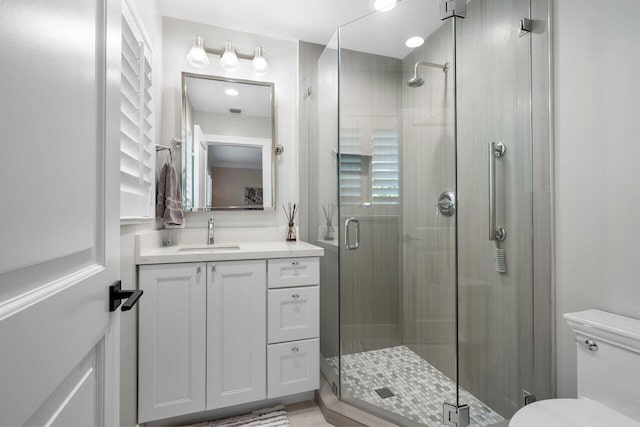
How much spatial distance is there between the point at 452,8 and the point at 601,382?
1.75 metres

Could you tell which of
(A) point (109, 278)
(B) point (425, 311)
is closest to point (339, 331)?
(B) point (425, 311)

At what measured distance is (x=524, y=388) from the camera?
4.77ft

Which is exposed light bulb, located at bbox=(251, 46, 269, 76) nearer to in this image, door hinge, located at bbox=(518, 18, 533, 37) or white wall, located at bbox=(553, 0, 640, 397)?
door hinge, located at bbox=(518, 18, 533, 37)

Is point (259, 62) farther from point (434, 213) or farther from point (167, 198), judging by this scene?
point (434, 213)

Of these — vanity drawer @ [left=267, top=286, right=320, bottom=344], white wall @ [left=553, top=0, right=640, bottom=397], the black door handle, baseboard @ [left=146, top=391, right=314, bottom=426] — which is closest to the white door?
the black door handle

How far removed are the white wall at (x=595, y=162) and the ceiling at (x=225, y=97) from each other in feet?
5.85

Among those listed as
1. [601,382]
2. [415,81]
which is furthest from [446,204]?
[601,382]

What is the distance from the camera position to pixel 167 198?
179 centimetres

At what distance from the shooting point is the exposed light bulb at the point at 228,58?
81.3 inches

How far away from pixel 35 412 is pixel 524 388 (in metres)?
1.89

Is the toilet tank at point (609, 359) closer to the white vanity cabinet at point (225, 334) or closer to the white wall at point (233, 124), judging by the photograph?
the white vanity cabinet at point (225, 334)

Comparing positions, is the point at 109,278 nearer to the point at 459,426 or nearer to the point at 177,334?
the point at 177,334

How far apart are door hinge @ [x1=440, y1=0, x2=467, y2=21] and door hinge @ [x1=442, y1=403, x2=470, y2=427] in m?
1.92

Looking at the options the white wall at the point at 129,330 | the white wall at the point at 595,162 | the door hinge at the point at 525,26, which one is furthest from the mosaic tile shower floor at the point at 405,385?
the door hinge at the point at 525,26
